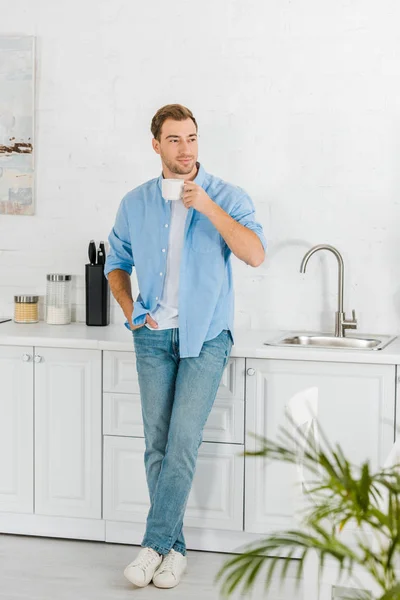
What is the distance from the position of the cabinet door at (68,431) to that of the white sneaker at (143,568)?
467 mm

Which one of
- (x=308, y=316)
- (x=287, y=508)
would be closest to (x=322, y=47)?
(x=308, y=316)

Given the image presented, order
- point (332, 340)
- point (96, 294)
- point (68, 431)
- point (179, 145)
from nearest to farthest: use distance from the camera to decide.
Result: point (179, 145) < point (68, 431) < point (332, 340) < point (96, 294)

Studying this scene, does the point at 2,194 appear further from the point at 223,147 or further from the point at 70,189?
the point at 223,147

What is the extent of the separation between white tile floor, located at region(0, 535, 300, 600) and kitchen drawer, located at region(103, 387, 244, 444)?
452mm

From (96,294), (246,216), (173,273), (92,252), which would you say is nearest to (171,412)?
(173,273)

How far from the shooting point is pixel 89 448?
3.70 meters

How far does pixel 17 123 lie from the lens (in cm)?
416

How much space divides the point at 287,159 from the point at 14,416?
4.92ft

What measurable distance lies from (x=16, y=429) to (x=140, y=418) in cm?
51

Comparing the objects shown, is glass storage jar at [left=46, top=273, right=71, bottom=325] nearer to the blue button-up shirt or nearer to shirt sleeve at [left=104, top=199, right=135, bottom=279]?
shirt sleeve at [left=104, top=199, right=135, bottom=279]

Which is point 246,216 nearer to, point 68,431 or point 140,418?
point 140,418

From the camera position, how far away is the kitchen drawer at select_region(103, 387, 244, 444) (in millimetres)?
3559

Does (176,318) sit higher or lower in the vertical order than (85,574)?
higher

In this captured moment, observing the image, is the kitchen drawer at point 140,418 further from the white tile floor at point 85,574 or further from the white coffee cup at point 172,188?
the white coffee cup at point 172,188
